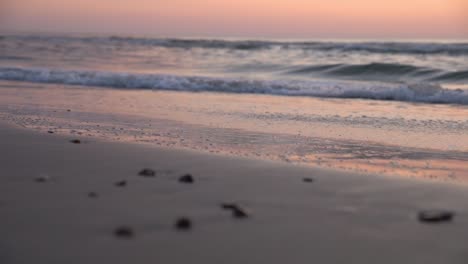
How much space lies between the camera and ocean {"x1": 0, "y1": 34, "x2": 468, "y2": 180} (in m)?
5.12

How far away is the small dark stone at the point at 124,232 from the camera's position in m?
2.60

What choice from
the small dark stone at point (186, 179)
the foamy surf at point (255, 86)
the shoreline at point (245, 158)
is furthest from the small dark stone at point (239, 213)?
the foamy surf at point (255, 86)

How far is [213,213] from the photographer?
3.02 metres

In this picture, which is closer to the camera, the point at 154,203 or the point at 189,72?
the point at 154,203

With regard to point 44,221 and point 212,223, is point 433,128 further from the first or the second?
point 44,221

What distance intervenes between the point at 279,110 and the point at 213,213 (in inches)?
217

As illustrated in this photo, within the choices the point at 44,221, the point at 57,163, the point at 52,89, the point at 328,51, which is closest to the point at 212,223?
the point at 44,221

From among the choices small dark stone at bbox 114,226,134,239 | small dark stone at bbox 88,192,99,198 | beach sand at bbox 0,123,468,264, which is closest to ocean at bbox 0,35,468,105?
beach sand at bbox 0,123,468,264

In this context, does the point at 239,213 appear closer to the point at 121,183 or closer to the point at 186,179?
the point at 186,179

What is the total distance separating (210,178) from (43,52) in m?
21.2

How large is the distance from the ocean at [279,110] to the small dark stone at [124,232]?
219 centimetres

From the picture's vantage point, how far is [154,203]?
3148 millimetres

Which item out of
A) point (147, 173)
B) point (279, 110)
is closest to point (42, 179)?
point (147, 173)

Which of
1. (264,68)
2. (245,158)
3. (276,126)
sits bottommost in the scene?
(264,68)
